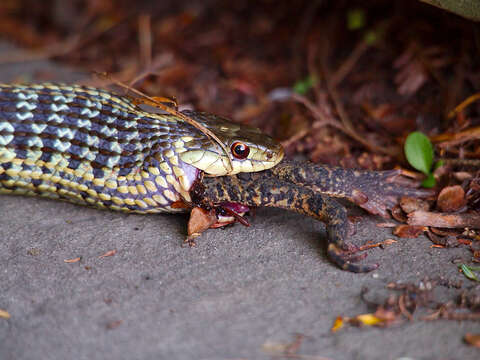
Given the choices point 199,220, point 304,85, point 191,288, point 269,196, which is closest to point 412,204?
point 269,196

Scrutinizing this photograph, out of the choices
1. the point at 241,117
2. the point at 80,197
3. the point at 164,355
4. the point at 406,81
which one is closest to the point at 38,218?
the point at 80,197

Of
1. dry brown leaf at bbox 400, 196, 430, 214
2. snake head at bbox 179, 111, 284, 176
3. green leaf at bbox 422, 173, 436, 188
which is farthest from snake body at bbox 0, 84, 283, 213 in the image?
green leaf at bbox 422, 173, 436, 188

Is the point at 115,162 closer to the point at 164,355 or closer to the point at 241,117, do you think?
the point at 164,355

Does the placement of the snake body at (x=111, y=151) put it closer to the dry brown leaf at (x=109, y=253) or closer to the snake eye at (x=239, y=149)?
the snake eye at (x=239, y=149)

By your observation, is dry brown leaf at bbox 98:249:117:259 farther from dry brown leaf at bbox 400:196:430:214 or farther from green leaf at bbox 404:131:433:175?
green leaf at bbox 404:131:433:175

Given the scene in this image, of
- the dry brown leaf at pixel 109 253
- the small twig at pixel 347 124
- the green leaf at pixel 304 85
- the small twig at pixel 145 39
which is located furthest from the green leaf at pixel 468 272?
the small twig at pixel 145 39

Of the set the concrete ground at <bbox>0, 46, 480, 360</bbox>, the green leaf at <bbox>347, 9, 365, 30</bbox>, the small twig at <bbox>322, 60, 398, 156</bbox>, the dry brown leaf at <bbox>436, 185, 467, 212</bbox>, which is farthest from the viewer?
the green leaf at <bbox>347, 9, 365, 30</bbox>
